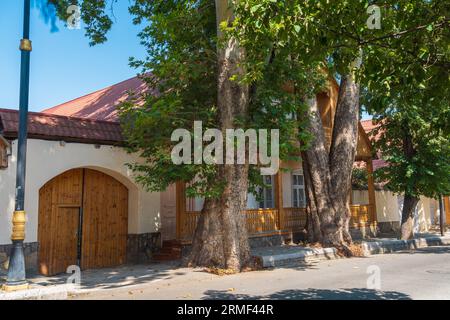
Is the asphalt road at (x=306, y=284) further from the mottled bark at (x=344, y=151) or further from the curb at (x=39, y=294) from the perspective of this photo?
the mottled bark at (x=344, y=151)

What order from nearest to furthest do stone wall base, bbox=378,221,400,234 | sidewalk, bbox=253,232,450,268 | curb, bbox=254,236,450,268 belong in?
1. curb, bbox=254,236,450,268
2. sidewalk, bbox=253,232,450,268
3. stone wall base, bbox=378,221,400,234

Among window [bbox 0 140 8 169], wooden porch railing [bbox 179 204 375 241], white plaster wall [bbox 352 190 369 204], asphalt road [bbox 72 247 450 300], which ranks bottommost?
asphalt road [bbox 72 247 450 300]

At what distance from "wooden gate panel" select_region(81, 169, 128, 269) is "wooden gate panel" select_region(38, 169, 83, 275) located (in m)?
0.29

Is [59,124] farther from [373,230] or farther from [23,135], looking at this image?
[373,230]

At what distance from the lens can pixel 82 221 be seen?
12.3 metres

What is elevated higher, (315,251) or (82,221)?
(82,221)

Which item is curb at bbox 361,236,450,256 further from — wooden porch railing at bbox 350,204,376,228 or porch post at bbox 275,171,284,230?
porch post at bbox 275,171,284,230

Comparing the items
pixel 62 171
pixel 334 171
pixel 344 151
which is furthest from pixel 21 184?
pixel 344 151

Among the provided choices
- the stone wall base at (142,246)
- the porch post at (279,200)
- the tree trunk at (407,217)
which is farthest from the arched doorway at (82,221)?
the tree trunk at (407,217)

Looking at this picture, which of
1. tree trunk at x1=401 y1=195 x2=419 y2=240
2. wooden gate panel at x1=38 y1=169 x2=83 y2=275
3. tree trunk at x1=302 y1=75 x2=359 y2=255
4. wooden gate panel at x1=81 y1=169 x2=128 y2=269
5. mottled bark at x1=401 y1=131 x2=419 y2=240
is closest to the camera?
wooden gate panel at x1=38 y1=169 x2=83 y2=275

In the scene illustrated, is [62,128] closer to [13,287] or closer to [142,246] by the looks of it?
[142,246]

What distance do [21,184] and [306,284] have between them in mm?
6202

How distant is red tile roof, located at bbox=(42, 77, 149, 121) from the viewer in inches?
682

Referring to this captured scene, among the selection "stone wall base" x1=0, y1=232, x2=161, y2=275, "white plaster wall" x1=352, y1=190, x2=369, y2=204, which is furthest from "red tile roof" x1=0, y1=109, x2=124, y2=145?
"white plaster wall" x1=352, y1=190, x2=369, y2=204
